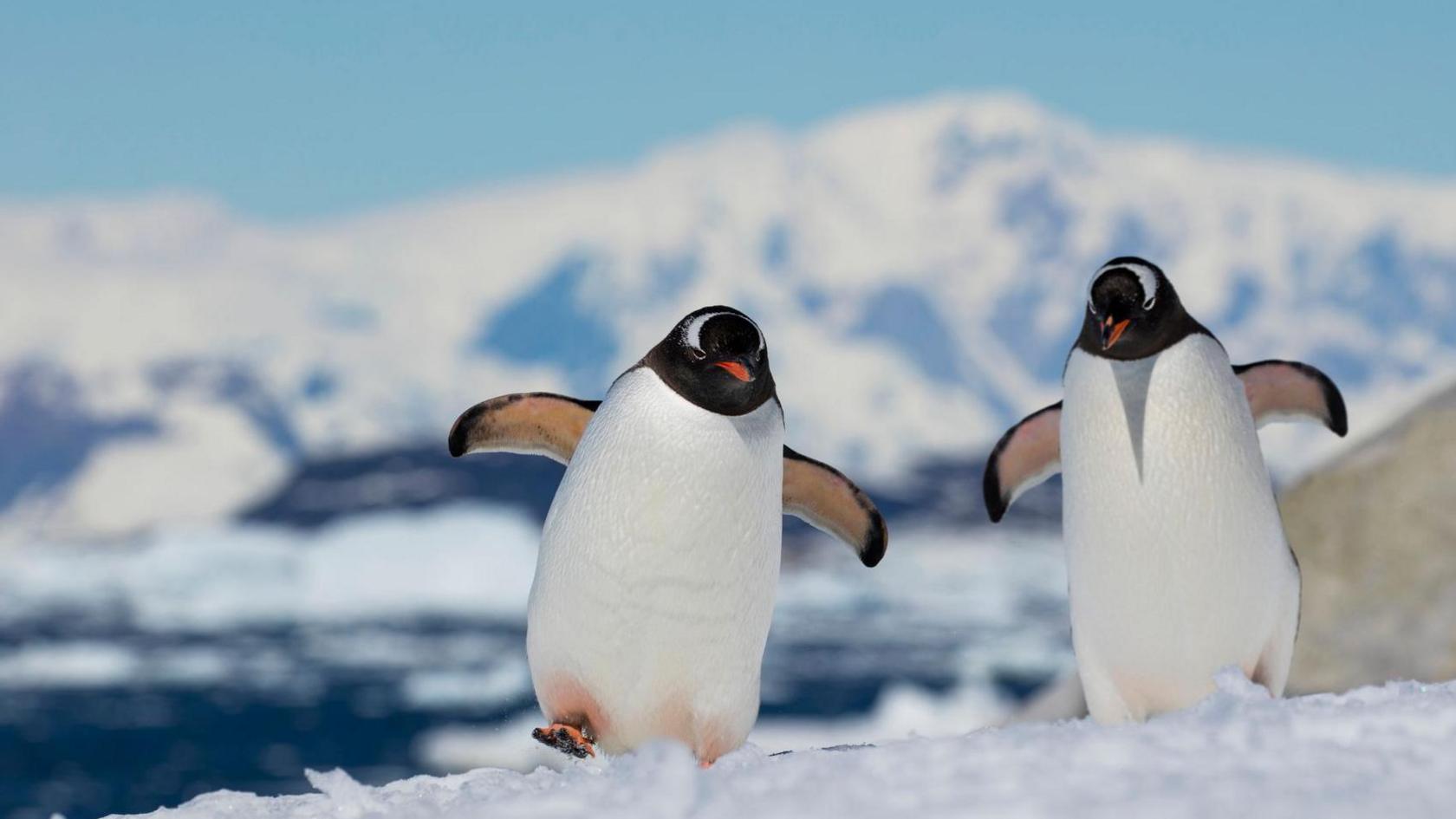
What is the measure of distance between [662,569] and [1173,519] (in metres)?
1.37

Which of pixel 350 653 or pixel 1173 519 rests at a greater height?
pixel 350 653

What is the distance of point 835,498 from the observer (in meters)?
4.96

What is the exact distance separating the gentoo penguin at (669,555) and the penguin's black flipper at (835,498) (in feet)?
0.99

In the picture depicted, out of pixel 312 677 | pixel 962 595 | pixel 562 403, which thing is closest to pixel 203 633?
pixel 312 677

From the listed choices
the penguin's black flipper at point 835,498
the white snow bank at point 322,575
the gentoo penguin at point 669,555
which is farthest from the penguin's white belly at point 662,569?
the white snow bank at point 322,575

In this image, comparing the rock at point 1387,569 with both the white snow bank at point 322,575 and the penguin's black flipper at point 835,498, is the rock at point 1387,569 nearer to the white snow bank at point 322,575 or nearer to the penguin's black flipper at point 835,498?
the penguin's black flipper at point 835,498

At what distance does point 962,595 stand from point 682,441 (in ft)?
482

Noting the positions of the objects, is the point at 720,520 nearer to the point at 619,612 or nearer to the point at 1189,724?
the point at 619,612

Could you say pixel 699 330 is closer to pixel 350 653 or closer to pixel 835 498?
pixel 835 498

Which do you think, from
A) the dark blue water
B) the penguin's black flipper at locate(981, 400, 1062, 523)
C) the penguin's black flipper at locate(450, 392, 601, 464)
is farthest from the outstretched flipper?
the dark blue water

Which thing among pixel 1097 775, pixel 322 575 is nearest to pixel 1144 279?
pixel 1097 775

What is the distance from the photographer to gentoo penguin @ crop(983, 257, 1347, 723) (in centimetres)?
457

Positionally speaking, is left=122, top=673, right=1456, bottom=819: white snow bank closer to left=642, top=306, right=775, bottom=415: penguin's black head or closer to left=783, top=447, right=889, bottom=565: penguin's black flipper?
left=642, top=306, right=775, bottom=415: penguin's black head

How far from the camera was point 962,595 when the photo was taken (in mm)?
148875
